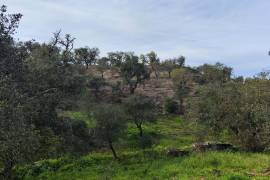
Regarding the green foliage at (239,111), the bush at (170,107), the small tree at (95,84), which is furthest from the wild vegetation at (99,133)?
the small tree at (95,84)

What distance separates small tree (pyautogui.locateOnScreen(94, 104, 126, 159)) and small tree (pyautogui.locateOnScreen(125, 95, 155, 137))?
22.0 meters

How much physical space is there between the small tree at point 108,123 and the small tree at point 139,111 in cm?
2205

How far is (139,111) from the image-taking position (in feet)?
219

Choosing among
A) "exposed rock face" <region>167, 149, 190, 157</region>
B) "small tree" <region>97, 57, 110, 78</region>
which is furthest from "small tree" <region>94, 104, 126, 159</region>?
"small tree" <region>97, 57, 110, 78</region>

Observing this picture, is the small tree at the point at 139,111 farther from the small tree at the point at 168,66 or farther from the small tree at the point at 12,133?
the small tree at the point at 168,66

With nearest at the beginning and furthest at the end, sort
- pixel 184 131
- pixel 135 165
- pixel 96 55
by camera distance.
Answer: pixel 135 165, pixel 184 131, pixel 96 55

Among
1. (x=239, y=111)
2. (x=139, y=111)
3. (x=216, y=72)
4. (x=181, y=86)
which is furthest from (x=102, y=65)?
(x=239, y=111)

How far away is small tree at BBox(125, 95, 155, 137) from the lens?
66.5 m

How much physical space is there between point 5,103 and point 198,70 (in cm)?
14479

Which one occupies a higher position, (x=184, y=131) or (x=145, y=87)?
(x=145, y=87)

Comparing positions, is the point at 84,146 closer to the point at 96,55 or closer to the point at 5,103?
the point at 5,103

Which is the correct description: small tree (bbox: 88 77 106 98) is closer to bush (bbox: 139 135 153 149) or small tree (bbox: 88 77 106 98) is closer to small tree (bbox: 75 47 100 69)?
small tree (bbox: 75 47 100 69)

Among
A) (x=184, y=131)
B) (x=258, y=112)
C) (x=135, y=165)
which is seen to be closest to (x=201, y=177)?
(x=135, y=165)

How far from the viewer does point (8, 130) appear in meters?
19.2
